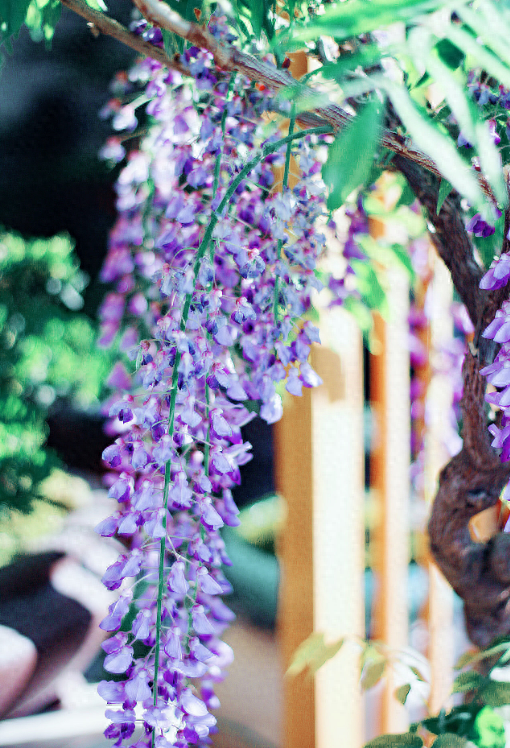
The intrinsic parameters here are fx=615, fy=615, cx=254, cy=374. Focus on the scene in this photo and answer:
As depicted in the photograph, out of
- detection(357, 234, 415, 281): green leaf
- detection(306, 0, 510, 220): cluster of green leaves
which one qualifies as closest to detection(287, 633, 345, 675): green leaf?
detection(357, 234, 415, 281): green leaf

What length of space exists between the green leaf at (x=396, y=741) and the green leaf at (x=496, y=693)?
0.30 ft

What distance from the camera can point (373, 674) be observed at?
796mm

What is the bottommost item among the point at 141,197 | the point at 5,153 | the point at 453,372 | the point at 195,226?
the point at 5,153

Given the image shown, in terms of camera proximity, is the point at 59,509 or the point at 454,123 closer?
the point at 454,123

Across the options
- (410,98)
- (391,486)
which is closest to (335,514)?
(391,486)

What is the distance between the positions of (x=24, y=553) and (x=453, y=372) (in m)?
0.96

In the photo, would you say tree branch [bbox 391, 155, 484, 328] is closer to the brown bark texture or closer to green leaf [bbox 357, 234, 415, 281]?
the brown bark texture

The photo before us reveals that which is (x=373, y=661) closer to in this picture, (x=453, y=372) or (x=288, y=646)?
(x=288, y=646)

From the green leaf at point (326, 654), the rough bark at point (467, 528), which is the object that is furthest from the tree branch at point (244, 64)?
the green leaf at point (326, 654)

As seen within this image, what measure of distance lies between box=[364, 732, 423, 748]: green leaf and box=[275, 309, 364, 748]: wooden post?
345mm

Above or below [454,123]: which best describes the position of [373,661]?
below

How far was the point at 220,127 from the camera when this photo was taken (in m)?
0.67

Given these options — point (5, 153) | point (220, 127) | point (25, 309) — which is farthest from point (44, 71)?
point (220, 127)

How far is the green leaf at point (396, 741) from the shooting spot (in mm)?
671
